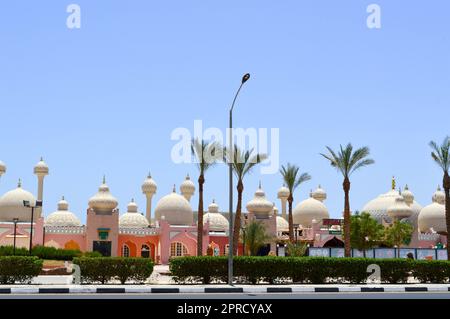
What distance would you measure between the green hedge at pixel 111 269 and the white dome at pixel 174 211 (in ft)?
123

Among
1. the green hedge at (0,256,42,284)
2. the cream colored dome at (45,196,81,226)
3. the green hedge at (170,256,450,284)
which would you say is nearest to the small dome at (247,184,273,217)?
the cream colored dome at (45,196,81,226)

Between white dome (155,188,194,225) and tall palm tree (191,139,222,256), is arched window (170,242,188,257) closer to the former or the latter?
white dome (155,188,194,225)

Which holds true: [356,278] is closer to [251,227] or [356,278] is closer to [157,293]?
[157,293]

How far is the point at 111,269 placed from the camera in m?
24.6

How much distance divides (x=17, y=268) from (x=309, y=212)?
50898mm

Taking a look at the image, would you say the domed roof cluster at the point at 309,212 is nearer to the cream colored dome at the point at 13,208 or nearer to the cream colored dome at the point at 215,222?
the cream colored dome at the point at 215,222

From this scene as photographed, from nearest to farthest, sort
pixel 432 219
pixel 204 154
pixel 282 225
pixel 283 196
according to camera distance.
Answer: pixel 204 154, pixel 432 219, pixel 282 225, pixel 283 196

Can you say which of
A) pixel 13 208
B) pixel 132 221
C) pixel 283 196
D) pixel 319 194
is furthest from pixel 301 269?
pixel 319 194

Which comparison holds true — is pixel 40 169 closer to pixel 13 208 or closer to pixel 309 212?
pixel 13 208

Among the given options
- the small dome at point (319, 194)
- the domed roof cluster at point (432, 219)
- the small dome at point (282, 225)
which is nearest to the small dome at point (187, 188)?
the small dome at point (282, 225)

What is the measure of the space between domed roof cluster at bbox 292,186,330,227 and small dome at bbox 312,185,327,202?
5046 millimetres

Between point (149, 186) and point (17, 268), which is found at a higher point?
point (149, 186)

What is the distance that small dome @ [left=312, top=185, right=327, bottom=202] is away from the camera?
263 feet

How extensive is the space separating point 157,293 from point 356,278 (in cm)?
953
